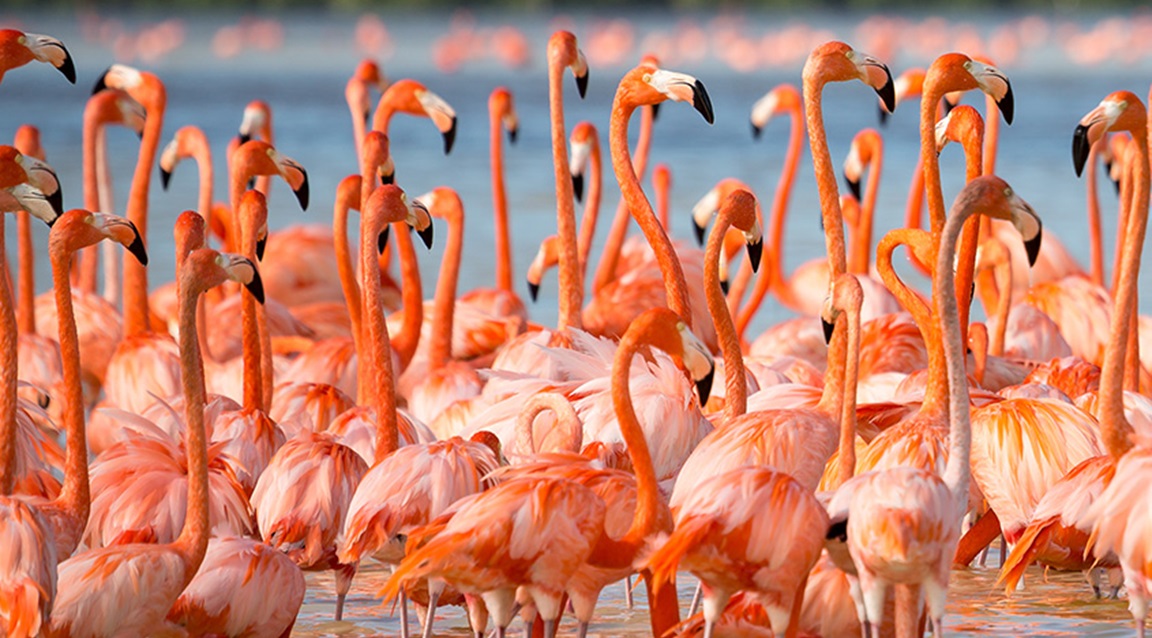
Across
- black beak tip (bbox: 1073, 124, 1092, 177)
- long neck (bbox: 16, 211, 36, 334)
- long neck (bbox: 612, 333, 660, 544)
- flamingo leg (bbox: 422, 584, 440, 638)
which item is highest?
black beak tip (bbox: 1073, 124, 1092, 177)

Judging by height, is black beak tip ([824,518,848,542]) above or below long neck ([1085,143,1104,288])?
below

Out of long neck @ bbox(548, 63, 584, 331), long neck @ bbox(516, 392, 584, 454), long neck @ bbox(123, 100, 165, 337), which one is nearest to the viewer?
long neck @ bbox(516, 392, 584, 454)

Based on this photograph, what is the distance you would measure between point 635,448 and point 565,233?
240cm

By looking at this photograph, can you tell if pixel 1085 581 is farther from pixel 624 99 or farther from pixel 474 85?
pixel 474 85

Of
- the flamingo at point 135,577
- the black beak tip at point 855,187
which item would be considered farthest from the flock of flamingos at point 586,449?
the black beak tip at point 855,187

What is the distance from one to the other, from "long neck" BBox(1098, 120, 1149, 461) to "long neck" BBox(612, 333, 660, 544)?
1.17m

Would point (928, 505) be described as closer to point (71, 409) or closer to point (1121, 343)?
point (1121, 343)

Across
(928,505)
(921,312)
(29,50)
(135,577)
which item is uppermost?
(29,50)

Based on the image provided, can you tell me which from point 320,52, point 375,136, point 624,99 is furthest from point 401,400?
point 320,52

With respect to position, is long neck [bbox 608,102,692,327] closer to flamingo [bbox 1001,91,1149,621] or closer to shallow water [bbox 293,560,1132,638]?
shallow water [bbox 293,560,1132,638]

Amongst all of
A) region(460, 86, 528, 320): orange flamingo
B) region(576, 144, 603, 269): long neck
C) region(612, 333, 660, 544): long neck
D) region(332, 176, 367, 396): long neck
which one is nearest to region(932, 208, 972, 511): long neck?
region(612, 333, 660, 544): long neck

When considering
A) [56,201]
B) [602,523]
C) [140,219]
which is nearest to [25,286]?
[140,219]

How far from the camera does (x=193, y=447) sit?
4.59 meters

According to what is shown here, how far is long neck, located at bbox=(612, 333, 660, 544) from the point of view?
4375 millimetres
